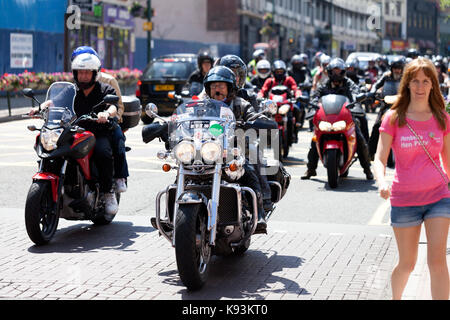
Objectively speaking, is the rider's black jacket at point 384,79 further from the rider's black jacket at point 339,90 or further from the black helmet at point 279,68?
the black helmet at point 279,68

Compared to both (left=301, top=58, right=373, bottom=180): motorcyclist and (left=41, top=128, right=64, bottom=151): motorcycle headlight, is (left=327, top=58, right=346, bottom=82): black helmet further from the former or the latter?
(left=41, top=128, right=64, bottom=151): motorcycle headlight

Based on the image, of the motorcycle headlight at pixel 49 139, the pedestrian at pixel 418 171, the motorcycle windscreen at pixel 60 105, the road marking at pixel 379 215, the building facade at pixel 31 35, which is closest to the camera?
the pedestrian at pixel 418 171

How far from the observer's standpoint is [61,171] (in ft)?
26.9

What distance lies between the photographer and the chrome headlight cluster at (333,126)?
12.3 metres

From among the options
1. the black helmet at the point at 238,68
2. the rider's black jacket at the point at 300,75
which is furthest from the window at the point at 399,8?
the black helmet at the point at 238,68

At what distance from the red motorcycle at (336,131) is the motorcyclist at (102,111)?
163 inches

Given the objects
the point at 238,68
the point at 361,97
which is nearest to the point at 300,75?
the point at 361,97

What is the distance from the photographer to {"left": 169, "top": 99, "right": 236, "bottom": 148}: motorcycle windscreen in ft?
21.6

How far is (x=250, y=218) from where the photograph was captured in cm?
698

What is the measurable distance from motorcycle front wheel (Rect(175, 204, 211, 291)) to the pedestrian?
4.58ft

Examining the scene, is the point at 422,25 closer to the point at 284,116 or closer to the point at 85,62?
the point at 284,116

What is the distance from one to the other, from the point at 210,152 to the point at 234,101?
1.20m

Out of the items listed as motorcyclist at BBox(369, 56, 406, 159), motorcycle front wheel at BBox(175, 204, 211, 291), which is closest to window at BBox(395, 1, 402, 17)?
motorcyclist at BBox(369, 56, 406, 159)
